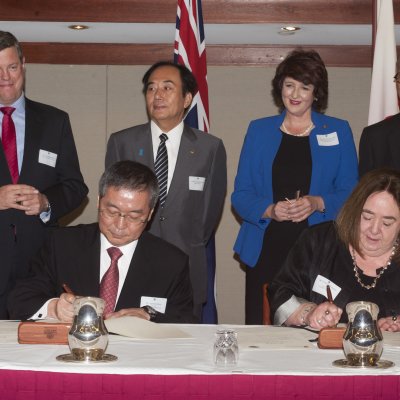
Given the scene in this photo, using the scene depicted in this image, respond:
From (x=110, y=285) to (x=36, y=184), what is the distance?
128 cm

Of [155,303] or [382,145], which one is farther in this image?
[382,145]

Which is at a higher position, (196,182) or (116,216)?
(196,182)

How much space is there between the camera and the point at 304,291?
3596 millimetres

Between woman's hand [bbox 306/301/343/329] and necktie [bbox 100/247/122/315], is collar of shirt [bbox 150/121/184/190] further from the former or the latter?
woman's hand [bbox 306/301/343/329]

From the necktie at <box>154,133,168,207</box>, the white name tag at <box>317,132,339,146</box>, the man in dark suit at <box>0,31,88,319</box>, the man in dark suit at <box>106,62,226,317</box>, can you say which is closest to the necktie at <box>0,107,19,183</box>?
the man in dark suit at <box>0,31,88,319</box>

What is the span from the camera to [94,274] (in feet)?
11.9

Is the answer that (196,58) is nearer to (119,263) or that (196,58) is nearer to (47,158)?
(47,158)

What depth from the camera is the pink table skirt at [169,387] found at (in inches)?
98.0

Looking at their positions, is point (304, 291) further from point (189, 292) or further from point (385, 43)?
point (385, 43)

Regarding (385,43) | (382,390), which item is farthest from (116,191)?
(385,43)

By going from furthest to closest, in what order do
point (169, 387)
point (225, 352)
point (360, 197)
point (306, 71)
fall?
point (306, 71) < point (360, 197) < point (225, 352) < point (169, 387)

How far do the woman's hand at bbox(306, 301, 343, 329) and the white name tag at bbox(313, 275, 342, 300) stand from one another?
251 millimetres

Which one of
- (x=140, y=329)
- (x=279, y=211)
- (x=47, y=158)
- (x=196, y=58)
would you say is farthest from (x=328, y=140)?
(x=140, y=329)

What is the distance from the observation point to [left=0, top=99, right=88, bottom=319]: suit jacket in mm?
4641
